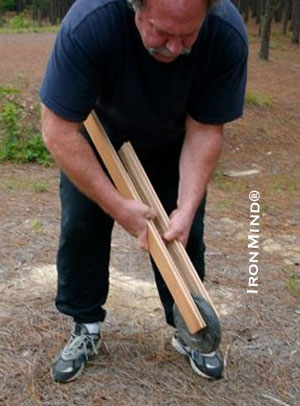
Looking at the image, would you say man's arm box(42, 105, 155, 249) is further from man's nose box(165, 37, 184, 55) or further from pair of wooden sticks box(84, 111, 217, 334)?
man's nose box(165, 37, 184, 55)

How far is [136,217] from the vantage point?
7.07 feet

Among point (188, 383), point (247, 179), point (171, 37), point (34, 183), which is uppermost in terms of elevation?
point (171, 37)

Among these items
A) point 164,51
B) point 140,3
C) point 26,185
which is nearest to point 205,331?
point 164,51

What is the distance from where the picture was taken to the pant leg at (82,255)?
2393 mm

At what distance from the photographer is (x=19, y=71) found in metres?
9.33

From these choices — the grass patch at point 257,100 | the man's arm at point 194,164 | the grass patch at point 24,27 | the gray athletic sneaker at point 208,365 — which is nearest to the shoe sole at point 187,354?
the gray athletic sneaker at point 208,365

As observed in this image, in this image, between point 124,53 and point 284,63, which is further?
point 284,63

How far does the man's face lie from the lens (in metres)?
1.69

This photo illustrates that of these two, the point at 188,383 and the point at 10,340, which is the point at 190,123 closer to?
the point at 188,383

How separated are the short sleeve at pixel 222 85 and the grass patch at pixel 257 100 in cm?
670

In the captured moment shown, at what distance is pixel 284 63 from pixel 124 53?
12.8 meters

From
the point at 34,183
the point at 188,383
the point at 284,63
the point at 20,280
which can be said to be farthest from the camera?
the point at 284,63

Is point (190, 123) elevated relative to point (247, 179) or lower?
elevated

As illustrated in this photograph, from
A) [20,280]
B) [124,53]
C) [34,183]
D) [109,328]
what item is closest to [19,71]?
[34,183]
